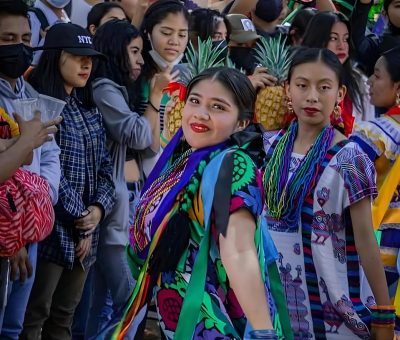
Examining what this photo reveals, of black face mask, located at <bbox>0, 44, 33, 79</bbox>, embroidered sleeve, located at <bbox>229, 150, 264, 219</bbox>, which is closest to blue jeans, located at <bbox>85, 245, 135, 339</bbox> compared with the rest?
black face mask, located at <bbox>0, 44, 33, 79</bbox>

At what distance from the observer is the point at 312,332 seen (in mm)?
3852

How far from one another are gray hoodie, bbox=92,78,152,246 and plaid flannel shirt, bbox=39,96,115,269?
0.18m

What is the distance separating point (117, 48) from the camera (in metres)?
5.44

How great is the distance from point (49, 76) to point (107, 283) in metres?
1.36

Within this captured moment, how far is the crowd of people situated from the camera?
3.18 meters

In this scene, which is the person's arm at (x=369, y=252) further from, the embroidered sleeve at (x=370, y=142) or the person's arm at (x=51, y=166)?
the person's arm at (x=51, y=166)

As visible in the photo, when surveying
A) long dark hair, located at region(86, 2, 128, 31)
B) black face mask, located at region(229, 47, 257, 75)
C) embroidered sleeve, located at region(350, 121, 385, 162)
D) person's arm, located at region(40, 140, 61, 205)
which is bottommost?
person's arm, located at region(40, 140, 61, 205)

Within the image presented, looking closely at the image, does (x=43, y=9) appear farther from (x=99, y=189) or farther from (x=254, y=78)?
(x=254, y=78)

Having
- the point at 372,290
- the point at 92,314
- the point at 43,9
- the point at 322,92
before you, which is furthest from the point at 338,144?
the point at 43,9

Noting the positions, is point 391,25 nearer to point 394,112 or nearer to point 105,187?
point 394,112

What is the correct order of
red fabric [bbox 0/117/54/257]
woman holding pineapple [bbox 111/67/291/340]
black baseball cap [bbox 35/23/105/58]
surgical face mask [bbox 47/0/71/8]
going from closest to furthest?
woman holding pineapple [bbox 111/67/291/340]
red fabric [bbox 0/117/54/257]
black baseball cap [bbox 35/23/105/58]
surgical face mask [bbox 47/0/71/8]

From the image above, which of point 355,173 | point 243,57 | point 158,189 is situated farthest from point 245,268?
point 243,57

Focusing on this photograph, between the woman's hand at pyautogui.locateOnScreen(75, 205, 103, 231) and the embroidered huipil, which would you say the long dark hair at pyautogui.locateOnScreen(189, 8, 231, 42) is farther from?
the embroidered huipil

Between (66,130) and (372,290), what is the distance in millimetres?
1913
